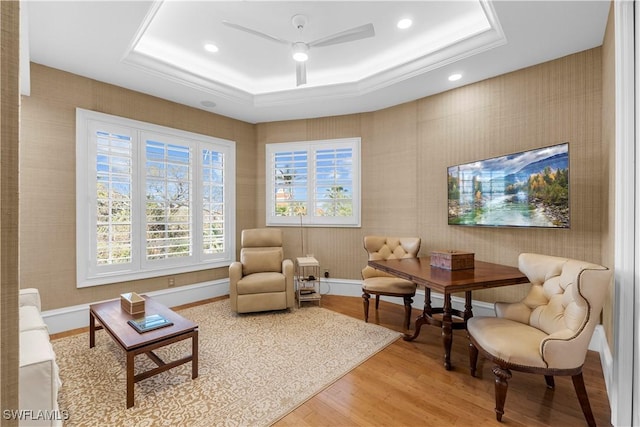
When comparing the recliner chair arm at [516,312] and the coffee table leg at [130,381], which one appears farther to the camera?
the recliner chair arm at [516,312]

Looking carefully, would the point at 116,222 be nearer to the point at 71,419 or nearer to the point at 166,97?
the point at 166,97

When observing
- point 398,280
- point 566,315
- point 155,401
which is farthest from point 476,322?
point 155,401

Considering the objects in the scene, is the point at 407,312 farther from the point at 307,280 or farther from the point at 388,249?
the point at 307,280

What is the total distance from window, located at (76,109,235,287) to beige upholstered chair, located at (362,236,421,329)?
2.37 metres

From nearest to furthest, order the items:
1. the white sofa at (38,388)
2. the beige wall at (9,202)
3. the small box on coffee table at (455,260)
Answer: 1. the beige wall at (9,202)
2. the white sofa at (38,388)
3. the small box on coffee table at (455,260)

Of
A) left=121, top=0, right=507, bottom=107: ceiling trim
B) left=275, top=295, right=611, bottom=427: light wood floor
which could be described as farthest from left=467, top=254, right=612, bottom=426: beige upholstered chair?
left=121, top=0, right=507, bottom=107: ceiling trim

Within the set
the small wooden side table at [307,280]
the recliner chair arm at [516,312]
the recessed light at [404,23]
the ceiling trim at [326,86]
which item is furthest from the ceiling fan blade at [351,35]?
the small wooden side table at [307,280]

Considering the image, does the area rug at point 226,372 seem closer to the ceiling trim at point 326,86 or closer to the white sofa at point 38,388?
the white sofa at point 38,388

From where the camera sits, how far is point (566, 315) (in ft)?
6.19

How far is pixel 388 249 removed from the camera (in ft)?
12.4

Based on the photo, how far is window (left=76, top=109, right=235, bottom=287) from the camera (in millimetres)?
3355

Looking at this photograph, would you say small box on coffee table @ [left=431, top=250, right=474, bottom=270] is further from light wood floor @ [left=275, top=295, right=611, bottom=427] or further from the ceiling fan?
the ceiling fan

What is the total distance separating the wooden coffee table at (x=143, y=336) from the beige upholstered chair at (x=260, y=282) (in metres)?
1.03

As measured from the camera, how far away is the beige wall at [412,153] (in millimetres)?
2723
